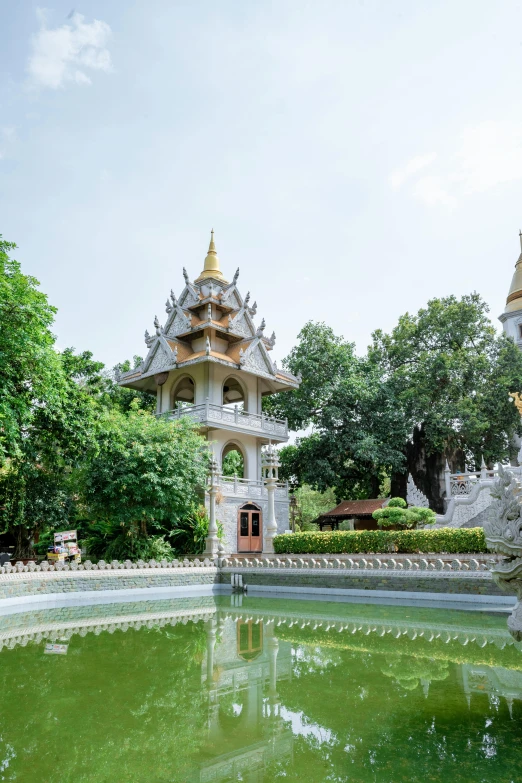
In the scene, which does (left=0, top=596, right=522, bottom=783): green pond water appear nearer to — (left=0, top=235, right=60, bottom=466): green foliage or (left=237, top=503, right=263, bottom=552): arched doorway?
(left=0, top=235, right=60, bottom=466): green foliage

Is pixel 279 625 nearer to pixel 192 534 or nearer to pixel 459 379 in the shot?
pixel 192 534

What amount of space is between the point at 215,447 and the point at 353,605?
11389mm

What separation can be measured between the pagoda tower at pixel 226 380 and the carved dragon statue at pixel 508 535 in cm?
1724

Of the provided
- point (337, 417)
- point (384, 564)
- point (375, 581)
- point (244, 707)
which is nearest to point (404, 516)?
point (384, 564)

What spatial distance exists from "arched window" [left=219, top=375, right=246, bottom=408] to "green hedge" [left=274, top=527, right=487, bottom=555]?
8.58 metres

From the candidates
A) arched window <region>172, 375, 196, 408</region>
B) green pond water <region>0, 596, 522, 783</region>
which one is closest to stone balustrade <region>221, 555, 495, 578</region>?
green pond water <region>0, 596, 522, 783</region>

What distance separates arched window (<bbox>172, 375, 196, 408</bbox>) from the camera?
26.7 m

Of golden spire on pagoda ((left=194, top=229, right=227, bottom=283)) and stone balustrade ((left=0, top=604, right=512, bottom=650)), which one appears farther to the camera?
golden spire on pagoda ((left=194, top=229, right=227, bottom=283))

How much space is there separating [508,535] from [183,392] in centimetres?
2421

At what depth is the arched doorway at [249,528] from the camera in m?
23.5

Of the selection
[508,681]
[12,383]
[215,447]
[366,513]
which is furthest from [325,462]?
[508,681]

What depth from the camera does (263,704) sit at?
577cm

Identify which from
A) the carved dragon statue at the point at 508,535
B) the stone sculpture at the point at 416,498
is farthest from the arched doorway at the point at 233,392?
the carved dragon statue at the point at 508,535

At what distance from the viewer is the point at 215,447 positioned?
24469mm
